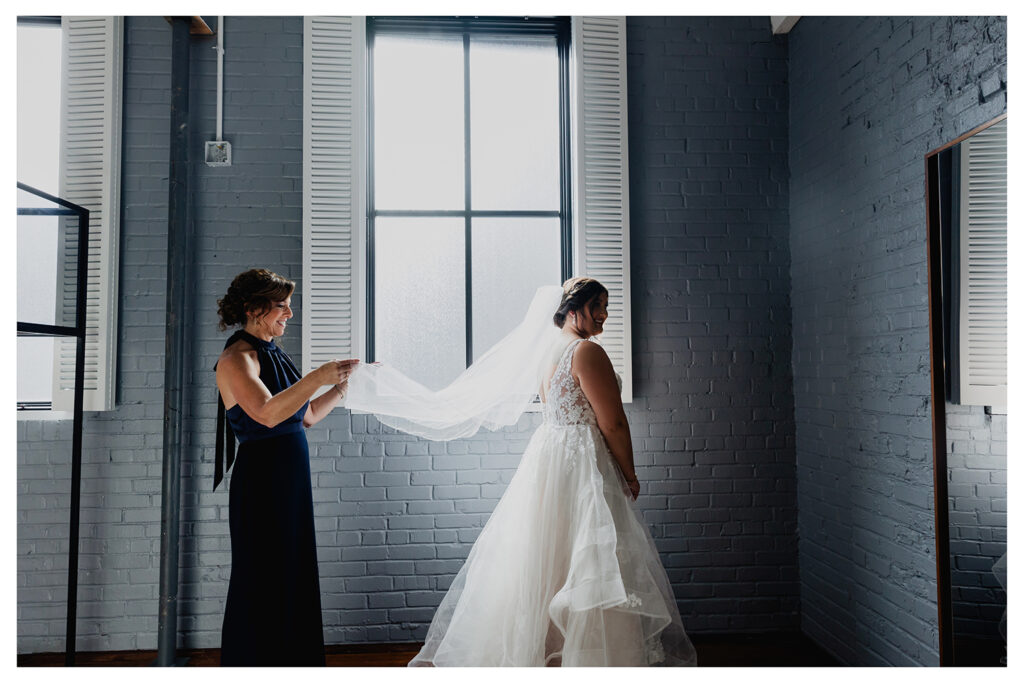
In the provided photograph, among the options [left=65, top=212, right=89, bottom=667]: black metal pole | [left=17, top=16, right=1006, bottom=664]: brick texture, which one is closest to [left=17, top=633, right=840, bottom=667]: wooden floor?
[left=17, top=16, right=1006, bottom=664]: brick texture

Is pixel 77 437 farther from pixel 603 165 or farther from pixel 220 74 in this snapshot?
pixel 603 165

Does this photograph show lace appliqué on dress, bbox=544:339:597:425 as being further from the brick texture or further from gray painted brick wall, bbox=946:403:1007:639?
gray painted brick wall, bbox=946:403:1007:639

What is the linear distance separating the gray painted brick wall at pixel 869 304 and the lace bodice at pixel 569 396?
1151mm

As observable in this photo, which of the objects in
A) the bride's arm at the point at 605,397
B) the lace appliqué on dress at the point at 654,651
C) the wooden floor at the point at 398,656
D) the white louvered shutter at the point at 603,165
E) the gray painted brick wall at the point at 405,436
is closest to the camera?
the lace appliqué on dress at the point at 654,651

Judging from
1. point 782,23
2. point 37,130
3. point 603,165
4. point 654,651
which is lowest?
point 654,651

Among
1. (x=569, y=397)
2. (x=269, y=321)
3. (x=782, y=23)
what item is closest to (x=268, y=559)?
(x=269, y=321)

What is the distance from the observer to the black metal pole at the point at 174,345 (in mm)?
2846

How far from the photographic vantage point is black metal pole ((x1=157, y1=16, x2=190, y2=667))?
2.85m

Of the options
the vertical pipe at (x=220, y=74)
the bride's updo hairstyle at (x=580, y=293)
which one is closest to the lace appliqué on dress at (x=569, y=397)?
the bride's updo hairstyle at (x=580, y=293)

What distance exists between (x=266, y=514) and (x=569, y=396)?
3.99 ft

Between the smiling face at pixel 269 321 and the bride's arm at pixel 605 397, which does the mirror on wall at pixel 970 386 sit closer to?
the bride's arm at pixel 605 397

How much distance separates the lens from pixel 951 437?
6.89 feet

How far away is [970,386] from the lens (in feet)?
6.57

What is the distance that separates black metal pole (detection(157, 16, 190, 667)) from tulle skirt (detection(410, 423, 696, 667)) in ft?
4.12
